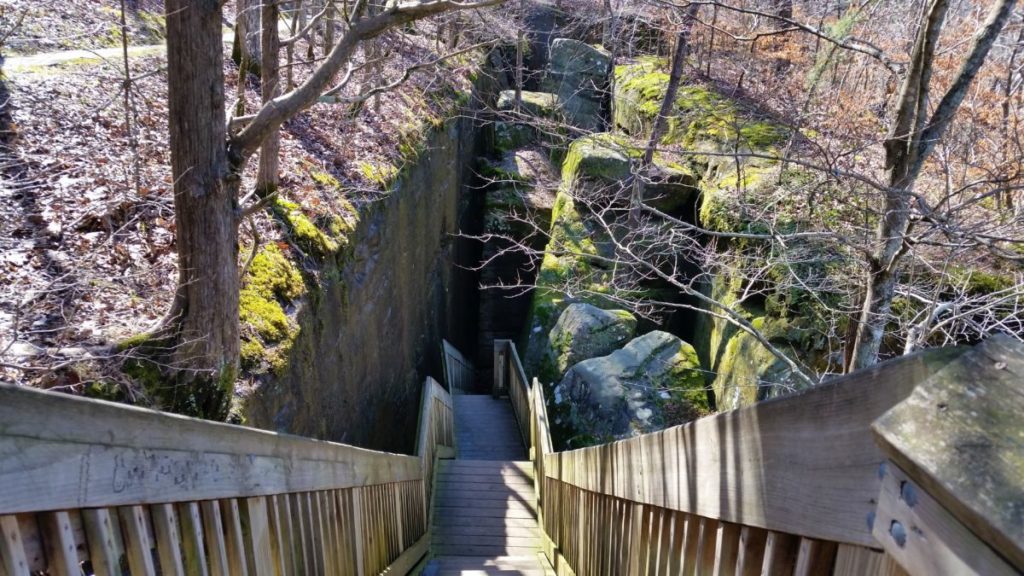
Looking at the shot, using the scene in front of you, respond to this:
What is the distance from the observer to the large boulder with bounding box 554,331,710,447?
30.1 ft

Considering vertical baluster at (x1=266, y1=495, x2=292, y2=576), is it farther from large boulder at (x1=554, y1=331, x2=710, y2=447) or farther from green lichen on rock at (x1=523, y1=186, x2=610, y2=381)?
green lichen on rock at (x1=523, y1=186, x2=610, y2=381)

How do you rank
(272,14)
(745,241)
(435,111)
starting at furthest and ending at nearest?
1. (435,111)
2. (745,241)
3. (272,14)

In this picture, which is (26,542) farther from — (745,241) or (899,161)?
(745,241)

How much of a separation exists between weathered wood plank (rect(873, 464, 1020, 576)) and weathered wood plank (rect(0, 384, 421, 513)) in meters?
1.55

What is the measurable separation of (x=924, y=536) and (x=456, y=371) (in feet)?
53.0

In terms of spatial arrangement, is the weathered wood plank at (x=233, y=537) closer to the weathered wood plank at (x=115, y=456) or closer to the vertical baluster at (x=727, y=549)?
the weathered wood plank at (x=115, y=456)

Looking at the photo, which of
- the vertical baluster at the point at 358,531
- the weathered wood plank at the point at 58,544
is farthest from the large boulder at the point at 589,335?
the weathered wood plank at the point at 58,544

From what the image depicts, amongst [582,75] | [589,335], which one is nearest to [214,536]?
[589,335]

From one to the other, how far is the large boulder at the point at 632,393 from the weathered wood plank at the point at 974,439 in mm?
8260

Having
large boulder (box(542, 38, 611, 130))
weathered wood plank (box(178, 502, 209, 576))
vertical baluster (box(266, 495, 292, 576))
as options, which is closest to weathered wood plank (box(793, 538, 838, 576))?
weathered wood plank (box(178, 502, 209, 576))

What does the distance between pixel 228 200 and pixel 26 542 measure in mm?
3007

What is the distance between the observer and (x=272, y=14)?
22.2 ft

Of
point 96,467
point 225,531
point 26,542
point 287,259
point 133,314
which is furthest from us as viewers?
point 287,259

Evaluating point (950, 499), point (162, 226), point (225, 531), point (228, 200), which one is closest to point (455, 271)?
point (162, 226)
